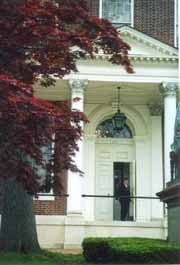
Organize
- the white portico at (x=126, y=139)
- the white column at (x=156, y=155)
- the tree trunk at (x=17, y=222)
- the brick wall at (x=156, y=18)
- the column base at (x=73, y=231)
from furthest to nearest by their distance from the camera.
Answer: the brick wall at (x=156, y=18) → the white column at (x=156, y=155) → the white portico at (x=126, y=139) → the column base at (x=73, y=231) → the tree trunk at (x=17, y=222)

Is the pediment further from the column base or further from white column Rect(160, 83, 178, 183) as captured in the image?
the column base

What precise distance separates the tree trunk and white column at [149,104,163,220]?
335 inches

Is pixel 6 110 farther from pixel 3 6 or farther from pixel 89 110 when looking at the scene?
pixel 89 110

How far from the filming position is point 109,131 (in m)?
22.4

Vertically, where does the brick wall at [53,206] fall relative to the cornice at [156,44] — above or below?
below

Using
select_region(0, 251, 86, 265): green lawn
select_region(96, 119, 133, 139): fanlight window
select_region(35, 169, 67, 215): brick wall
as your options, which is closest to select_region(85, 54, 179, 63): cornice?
select_region(96, 119, 133, 139): fanlight window

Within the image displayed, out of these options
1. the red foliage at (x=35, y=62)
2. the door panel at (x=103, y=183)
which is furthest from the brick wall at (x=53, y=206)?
the red foliage at (x=35, y=62)

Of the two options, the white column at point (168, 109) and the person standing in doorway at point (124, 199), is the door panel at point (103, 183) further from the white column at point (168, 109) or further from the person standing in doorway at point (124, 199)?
the white column at point (168, 109)

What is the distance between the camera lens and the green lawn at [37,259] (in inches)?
416

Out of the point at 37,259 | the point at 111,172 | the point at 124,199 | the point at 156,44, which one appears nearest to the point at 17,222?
the point at 37,259

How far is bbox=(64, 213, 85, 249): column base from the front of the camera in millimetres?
18031

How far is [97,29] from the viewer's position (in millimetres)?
9555

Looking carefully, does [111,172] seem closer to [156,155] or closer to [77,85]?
[156,155]

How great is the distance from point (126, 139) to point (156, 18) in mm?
4821
